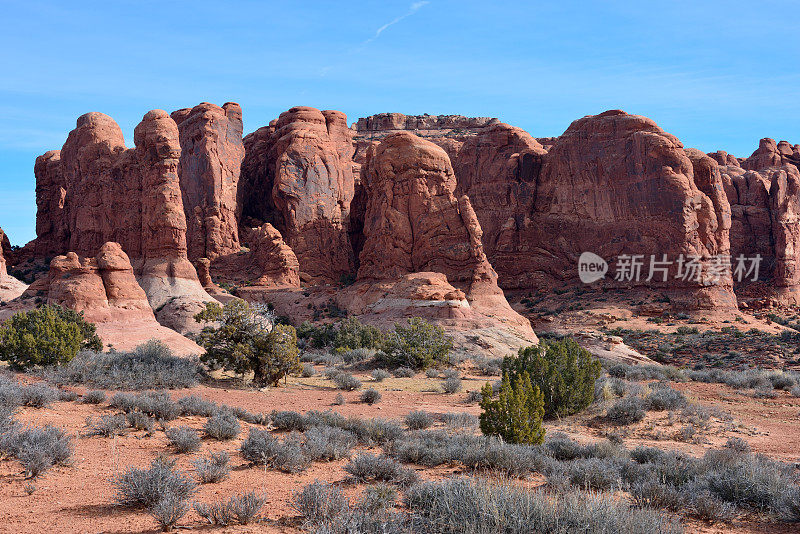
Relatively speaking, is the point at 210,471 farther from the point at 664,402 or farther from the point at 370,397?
the point at 664,402

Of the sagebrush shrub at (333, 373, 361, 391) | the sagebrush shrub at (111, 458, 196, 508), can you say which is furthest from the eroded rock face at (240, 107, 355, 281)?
the sagebrush shrub at (111, 458, 196, 508)

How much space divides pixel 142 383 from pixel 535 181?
47655 mm

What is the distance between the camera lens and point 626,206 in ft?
168

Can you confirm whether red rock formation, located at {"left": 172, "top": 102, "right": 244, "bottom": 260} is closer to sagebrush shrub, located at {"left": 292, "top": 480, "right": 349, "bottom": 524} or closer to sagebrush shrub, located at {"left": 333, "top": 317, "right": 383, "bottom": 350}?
sagebrush shrub, located at {"left": 333, "top": 317, "right": 383, "bottom": 350}

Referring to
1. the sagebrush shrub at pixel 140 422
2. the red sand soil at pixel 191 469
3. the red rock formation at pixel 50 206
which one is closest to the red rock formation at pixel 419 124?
the red rock formation at pixel 50 206

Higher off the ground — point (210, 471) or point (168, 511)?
point (168, 511)

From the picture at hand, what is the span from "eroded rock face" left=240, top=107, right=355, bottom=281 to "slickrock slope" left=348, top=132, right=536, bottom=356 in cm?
860

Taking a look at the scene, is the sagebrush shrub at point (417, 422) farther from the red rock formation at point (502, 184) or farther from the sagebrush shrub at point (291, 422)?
the red rock formation at point (502, 184)

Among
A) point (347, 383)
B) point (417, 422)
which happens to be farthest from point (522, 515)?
point (347, 383)

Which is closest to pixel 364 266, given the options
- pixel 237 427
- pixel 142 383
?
pixel 142 383

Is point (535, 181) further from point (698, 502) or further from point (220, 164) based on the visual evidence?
point (698, 502)

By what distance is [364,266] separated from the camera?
134 feet

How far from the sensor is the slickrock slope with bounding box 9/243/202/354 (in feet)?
78.1

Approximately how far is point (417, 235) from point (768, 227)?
45430 millimetres
